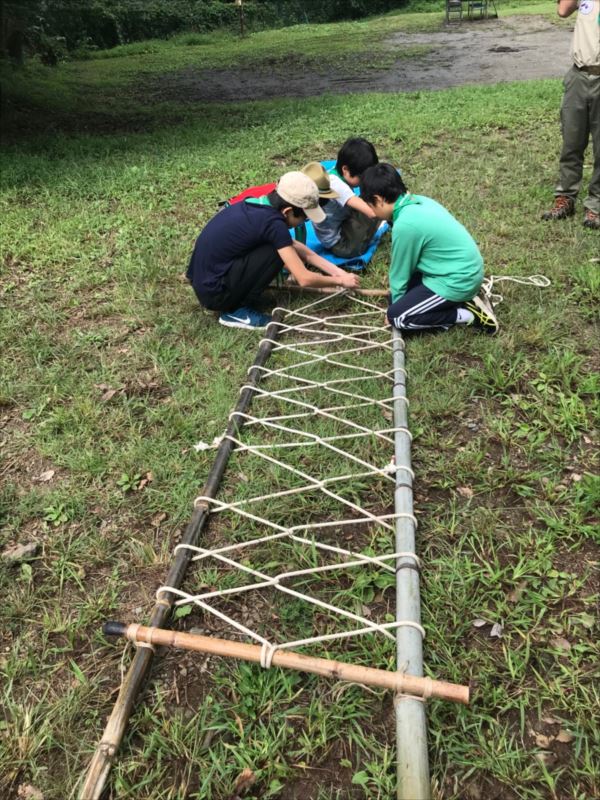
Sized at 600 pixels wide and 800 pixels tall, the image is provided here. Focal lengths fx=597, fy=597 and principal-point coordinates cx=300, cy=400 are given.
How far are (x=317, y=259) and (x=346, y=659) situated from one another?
2607 mm

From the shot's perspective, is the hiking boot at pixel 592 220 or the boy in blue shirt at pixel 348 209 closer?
the boy in blue shirt at pixel 348 209

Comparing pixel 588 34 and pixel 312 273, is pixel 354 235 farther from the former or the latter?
pixel 588 34

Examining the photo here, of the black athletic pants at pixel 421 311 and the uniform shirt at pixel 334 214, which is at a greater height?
the uniform shirt at pixel 334 214

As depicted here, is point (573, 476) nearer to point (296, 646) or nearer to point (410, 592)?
point (410, 592)

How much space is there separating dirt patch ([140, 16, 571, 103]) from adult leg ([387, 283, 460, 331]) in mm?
8534

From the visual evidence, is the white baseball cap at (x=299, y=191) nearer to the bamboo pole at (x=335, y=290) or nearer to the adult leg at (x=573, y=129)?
the bamboo pole at (x=335, y=290)

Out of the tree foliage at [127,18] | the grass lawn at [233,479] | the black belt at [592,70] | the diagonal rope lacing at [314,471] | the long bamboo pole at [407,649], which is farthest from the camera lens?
the tree foliage at [127,18]

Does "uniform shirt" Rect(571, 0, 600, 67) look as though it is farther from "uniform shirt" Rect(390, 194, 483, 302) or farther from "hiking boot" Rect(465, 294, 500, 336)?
"hiking boot" Rect(465, 294, 500, 336)

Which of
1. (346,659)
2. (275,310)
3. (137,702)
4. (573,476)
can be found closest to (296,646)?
(346,659)

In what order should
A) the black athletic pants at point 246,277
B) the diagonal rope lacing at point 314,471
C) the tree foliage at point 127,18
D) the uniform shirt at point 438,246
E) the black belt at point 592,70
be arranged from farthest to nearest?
1. the tree foliage at point 127,18
2. the black belt at point 592,70
3. the black athletic pants at point 246,277
4. the uniform shirt at point 438,246
5. the diagonal rope lacing at point 314,471

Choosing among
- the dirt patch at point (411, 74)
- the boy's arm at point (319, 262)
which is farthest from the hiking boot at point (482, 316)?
the dirt patch at point (411, 74)

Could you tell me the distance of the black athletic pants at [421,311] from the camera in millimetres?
3247

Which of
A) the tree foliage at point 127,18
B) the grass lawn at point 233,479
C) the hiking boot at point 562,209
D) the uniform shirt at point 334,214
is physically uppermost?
the tree foliage at point 127,18

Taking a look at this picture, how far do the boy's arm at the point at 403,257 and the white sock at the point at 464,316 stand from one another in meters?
0.33
